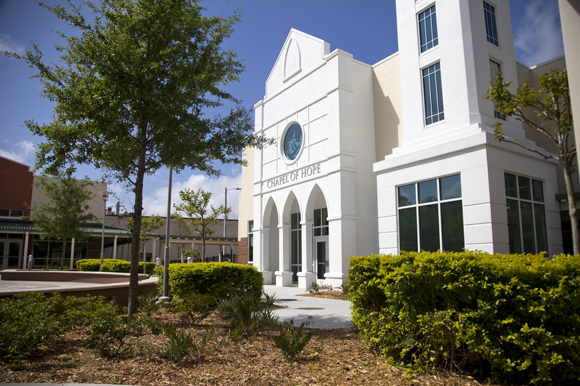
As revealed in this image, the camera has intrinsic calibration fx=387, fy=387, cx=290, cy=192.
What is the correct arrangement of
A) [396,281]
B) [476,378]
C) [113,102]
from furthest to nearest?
[113,102] → [396,281] → [476,378]

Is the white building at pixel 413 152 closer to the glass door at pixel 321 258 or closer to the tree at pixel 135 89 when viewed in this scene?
the glass door at pixel 321 258

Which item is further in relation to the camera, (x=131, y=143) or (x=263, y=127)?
(x=263, y=127)

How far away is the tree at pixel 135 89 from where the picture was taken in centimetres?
846

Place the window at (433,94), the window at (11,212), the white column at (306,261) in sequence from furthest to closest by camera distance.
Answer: the window at (11,212)
the white column at (306,261)
the window at (433,94)

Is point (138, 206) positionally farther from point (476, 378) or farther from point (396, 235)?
point (396, 235)

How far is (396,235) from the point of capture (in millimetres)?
15070

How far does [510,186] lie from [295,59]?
14470mm

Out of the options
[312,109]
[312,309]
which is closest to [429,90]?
[312,109]

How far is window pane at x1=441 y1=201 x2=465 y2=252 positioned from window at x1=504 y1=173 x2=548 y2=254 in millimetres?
1566

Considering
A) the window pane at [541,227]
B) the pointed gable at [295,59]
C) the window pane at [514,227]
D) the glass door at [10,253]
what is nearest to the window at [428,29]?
the pointed gable at [295,59]

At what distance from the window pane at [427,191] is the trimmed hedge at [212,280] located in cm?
697

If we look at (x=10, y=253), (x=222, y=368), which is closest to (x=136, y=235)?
(x=222, y=368)

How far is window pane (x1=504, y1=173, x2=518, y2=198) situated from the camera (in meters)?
12.9

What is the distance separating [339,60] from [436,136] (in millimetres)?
7222
